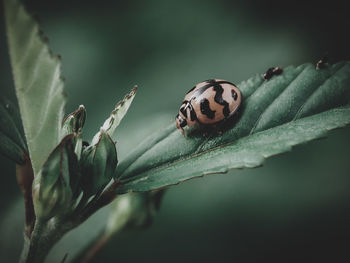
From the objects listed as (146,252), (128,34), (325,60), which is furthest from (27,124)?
(128,34)

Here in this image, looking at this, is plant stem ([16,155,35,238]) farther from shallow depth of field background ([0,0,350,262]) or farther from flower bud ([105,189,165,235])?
shallow depth of field background ([0,0,350,262])

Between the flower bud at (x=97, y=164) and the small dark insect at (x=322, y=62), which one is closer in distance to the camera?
the flower bud at (x=97, y=164)

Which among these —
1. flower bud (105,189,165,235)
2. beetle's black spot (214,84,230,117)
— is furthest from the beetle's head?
flower bud (105,189,165,235)

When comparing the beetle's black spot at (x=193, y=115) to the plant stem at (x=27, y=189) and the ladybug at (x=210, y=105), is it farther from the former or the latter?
the plant stem at (x=27, y=189)

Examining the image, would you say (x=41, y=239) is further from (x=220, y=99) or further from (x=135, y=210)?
(x=220, y=99)

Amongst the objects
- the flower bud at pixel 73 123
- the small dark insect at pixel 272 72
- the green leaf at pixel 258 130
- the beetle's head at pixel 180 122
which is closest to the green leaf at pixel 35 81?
the flower bud at pixel 73 123

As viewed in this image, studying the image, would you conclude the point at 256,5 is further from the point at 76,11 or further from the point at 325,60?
the point at 325,60
